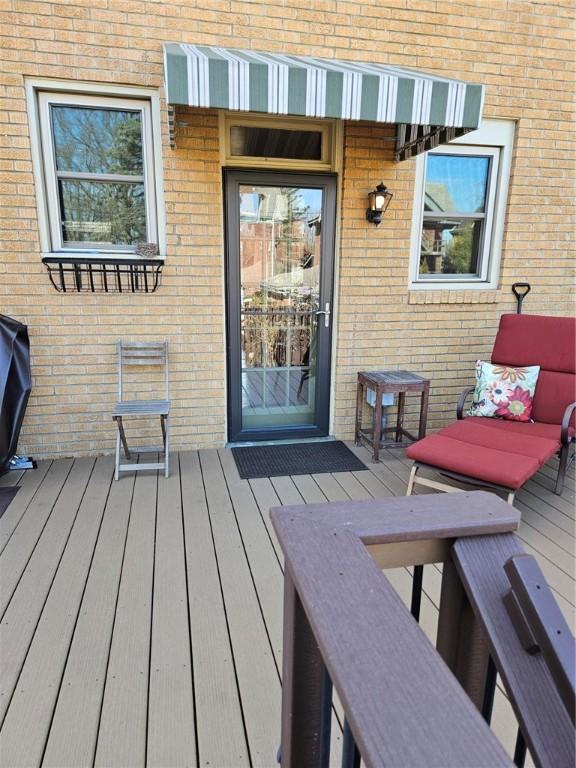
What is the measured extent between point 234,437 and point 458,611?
3.19 metres

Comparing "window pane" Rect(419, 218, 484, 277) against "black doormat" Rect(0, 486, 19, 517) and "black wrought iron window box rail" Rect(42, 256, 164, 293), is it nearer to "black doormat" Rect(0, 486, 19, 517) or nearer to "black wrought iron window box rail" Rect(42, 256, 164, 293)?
"black wrought iron window box rail" Rect(42, 256, 164, 293)

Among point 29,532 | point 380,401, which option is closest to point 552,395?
point 380,401

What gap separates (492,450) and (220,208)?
250 cm

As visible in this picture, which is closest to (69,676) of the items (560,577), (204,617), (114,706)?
(114,706)

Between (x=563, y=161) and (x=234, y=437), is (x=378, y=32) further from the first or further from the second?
(x=234, y=437)

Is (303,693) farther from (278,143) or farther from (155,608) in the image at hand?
(278,143)

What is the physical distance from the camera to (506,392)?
11.4 feet

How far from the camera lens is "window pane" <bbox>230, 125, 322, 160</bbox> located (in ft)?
11.6

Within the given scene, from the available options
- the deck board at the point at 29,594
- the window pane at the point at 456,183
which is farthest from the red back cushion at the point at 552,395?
the deck board at the point at 29,594

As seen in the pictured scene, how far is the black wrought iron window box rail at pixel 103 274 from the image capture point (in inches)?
130

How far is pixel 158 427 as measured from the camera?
12.3 feet

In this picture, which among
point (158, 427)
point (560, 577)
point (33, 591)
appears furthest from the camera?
point (158, 427)

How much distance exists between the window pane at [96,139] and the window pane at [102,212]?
0.40ft

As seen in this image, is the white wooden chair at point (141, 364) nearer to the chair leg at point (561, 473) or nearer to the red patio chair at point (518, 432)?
the red patio chair at point (518, 432)
